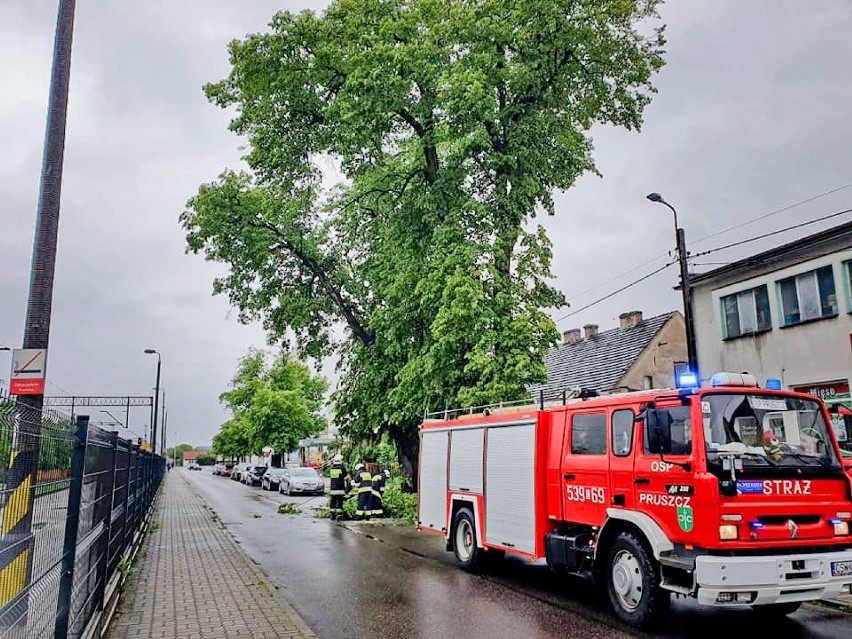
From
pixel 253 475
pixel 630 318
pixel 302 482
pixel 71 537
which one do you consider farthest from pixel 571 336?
pixel 71 537

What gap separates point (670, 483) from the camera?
7.13 metres

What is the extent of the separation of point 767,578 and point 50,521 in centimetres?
605

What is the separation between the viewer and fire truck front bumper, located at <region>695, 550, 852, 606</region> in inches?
253

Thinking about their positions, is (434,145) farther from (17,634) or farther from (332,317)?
(17,634)

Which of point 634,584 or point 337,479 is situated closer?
point 634,584

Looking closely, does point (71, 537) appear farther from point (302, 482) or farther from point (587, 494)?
point (302, 482)

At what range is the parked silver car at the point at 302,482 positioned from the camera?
110 ft

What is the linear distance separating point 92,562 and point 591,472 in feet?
18.1

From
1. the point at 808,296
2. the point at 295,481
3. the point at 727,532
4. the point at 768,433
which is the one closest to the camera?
the point at 727,532

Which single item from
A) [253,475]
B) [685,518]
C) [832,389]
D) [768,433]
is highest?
[832,389]

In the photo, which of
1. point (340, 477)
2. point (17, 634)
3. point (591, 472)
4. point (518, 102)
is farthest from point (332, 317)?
point (17, 634)

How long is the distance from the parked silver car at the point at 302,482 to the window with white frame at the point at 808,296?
893 inches

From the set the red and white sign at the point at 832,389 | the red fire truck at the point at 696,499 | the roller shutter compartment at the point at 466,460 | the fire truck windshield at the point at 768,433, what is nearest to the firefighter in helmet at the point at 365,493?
the roller shutter compartment at the point at 466,460

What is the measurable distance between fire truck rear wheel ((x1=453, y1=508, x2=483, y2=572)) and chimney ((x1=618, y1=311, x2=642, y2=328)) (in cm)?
2097
